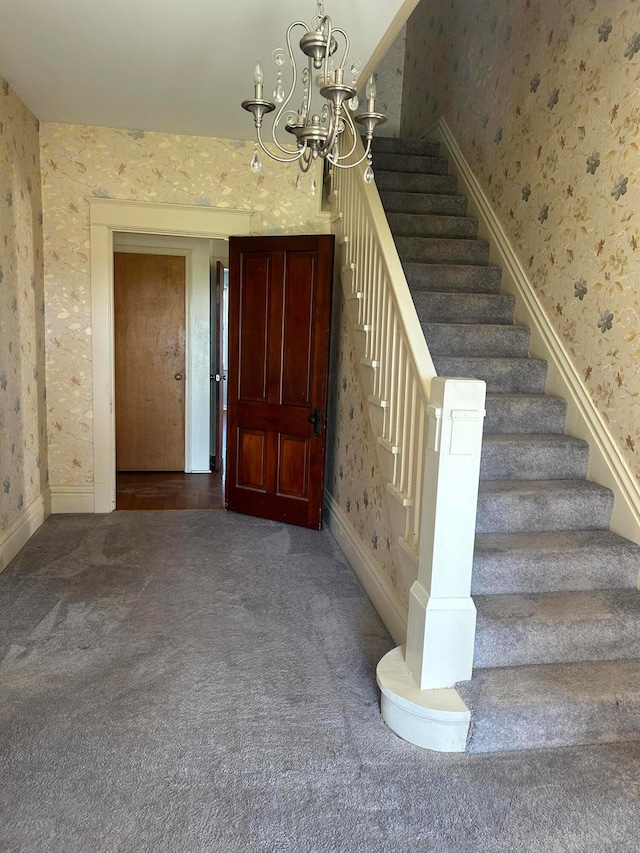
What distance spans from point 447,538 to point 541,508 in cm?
82

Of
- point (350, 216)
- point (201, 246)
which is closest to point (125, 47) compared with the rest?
point (350, 216)

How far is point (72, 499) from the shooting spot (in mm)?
4328

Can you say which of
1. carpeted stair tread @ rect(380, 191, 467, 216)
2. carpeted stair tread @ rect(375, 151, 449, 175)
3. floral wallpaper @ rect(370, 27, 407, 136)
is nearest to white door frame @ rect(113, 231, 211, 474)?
carpeted stair tread @ rect(375, 151, 449, 175)

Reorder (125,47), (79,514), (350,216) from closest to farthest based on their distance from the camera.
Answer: (125,47) < (350,216) < (79,514)

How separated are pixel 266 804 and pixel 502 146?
12.1ft

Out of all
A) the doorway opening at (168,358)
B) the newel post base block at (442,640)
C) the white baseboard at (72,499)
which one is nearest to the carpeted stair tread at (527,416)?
the newel post base block at (442,640)

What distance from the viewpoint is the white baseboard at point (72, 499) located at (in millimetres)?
4305

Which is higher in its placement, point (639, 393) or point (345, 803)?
point (639, 393)

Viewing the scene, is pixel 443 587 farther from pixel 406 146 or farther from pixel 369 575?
pixel 406 146

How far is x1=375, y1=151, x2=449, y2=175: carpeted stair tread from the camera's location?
14.9 feet

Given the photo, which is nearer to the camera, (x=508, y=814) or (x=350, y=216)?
(x=508, y=814)

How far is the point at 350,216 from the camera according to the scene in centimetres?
363

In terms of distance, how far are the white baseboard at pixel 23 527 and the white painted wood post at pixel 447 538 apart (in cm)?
238

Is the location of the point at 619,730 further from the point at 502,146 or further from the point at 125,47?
the point at 125,47
